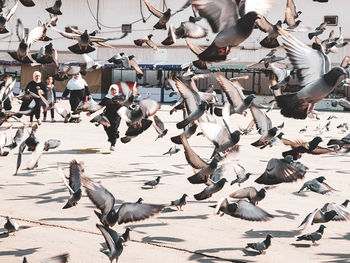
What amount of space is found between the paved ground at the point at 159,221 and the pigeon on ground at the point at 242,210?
32 cm

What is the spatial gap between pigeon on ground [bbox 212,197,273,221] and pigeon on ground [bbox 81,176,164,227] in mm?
816

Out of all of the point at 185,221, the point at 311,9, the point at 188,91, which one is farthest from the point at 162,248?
the point at 311,9

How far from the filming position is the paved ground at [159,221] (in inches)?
219

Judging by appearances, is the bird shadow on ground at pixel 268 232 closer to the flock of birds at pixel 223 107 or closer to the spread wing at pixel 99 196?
the flock of birds at pixel 223 107

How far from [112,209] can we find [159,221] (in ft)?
5.65

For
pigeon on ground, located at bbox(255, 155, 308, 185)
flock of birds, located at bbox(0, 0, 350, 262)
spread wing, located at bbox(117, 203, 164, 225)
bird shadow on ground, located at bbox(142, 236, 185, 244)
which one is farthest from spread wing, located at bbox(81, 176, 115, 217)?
pigeon on ground, located at bbox(255, 155, 308, 185)

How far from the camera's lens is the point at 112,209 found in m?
5.02

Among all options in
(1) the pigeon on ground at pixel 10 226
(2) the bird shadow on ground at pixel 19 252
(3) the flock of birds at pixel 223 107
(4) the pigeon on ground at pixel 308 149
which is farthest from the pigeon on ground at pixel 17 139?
(4) the pigeon on ground at pixel 308 149

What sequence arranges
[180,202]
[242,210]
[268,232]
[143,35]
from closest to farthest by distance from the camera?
[242,210]
[268,232]
[180,202]
[143,35]

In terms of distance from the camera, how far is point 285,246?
5828 millimetres

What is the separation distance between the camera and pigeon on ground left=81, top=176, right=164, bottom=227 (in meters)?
4.94

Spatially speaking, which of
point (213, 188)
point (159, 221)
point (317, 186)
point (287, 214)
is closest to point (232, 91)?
point (213, 188)

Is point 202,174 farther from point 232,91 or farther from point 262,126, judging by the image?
point 262,126

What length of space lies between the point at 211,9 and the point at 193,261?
2600 mm
